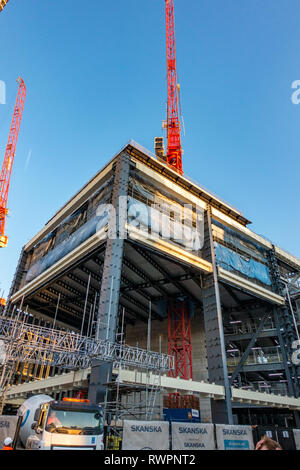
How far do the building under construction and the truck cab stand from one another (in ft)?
19.5

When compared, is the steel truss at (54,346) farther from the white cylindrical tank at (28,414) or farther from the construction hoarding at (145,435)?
the construction hoarding at (145,435)

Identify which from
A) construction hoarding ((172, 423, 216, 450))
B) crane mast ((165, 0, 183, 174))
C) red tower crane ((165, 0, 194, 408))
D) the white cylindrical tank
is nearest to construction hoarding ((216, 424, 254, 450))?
construction hoarding ((172, 423, 216, 450))

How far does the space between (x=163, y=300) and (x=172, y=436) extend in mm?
28648

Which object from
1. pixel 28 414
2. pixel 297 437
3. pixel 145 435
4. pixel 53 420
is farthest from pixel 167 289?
pixel 53 420

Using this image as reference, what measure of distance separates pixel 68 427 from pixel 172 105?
5888 centimetres

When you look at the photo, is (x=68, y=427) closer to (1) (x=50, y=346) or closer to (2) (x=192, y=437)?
(2) (x=192, y=437)

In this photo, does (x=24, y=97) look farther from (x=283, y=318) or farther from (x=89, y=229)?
(x=283, y=318)

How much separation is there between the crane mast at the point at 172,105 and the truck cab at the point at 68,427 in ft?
156

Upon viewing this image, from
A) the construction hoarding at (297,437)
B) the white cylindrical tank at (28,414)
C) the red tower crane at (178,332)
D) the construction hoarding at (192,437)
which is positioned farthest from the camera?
the red tower crane at (178,332)

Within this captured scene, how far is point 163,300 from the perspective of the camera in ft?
127

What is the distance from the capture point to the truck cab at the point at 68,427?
9789mm

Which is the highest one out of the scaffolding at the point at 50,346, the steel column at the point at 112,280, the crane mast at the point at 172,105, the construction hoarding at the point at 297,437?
the crane mast at the point at 172,105

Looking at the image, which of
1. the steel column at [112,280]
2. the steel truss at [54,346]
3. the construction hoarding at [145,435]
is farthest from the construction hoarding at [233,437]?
the steel column at [112,280]

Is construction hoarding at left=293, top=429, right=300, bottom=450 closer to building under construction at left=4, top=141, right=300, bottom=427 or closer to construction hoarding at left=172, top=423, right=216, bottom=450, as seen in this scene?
construction hoarding at left=172, top=423, right=216, bottom=450
